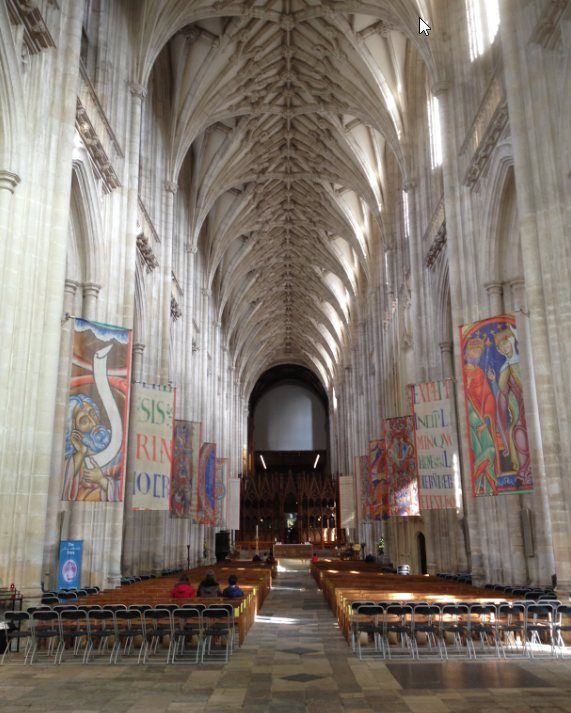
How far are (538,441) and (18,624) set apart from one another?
32.1 ft

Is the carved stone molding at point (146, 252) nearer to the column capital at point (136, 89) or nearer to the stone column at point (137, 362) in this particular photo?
the stone column at point (137, 362)

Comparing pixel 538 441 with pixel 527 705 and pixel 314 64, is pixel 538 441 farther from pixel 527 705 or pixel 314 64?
pixel 314 64

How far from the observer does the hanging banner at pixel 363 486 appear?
2691 centimetres

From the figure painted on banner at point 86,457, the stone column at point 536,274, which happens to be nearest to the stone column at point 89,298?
the figure painted on banner at point 86,457

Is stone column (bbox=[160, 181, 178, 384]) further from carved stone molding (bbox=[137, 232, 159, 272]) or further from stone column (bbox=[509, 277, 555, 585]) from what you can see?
stone column (bbox=[509, 277, 555, 585])

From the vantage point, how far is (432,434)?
16.1 m

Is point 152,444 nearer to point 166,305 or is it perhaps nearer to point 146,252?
point 146,252

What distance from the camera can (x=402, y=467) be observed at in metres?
20.4

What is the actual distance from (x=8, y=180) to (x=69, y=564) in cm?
746

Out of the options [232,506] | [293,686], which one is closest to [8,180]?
[293,686]

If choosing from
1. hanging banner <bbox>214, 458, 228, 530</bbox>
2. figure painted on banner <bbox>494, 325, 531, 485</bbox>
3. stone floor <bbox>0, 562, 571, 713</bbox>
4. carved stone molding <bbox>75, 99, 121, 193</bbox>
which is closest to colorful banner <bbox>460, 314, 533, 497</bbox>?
figure painted on banner <bbox>494, 325, 531, 485</bbox>

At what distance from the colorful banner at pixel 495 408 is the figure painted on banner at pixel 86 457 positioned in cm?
704

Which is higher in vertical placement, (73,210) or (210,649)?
(73,210)

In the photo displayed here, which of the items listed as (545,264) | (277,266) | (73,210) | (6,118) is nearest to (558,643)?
(545,264)
